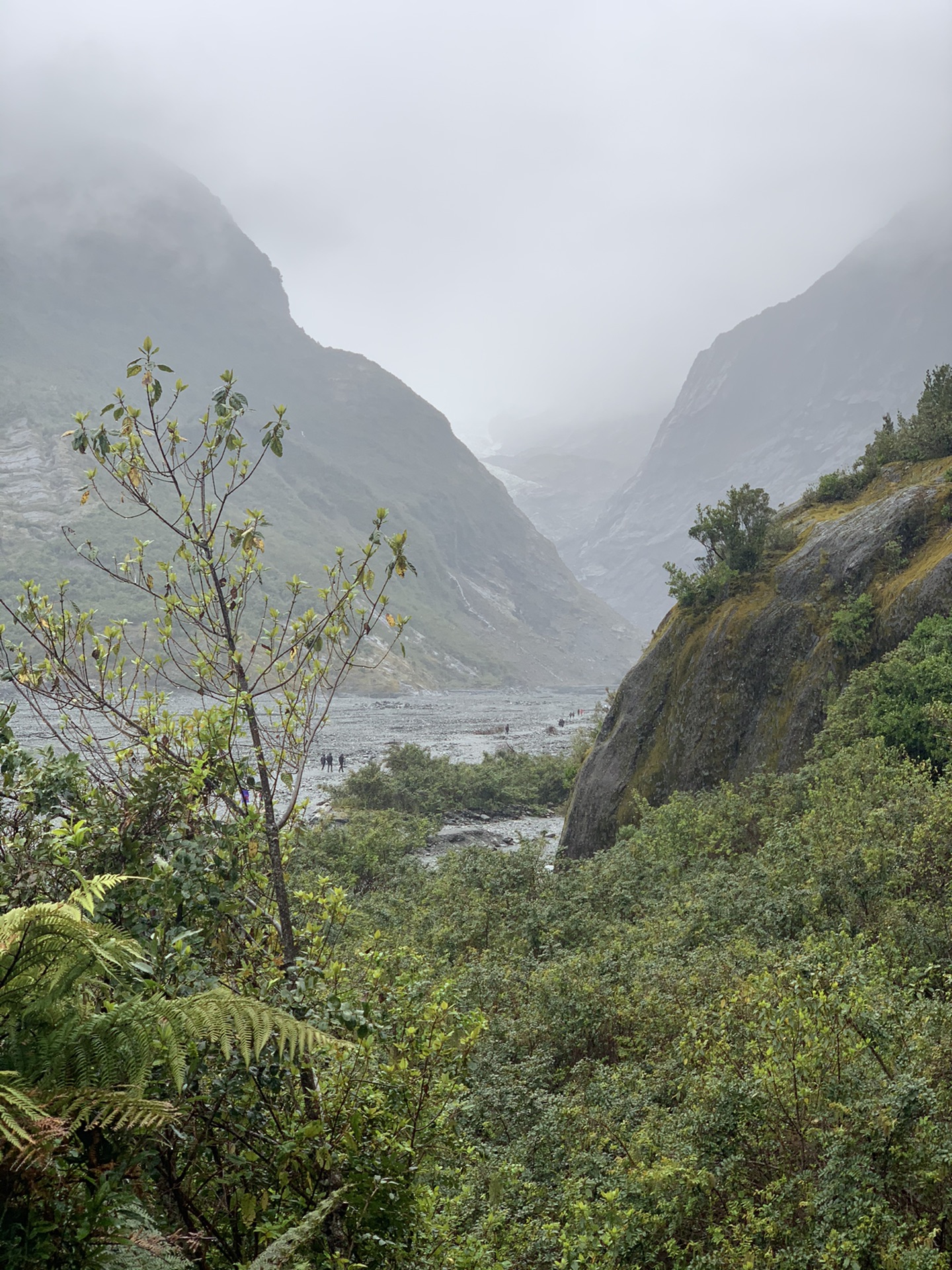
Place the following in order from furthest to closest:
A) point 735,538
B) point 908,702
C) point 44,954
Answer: point 735,538 < point 908,702 < point 44,954

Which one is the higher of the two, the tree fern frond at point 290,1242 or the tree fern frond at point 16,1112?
the tree fern frond at point 16,1112

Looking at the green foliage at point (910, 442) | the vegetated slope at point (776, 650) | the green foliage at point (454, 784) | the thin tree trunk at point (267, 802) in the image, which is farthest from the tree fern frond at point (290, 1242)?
the green foliage at point (454, 784)

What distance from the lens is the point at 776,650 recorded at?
15.8 m

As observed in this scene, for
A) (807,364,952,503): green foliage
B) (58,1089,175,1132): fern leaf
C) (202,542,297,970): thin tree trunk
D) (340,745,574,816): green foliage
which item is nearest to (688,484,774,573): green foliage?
(807,364,952,503): green foliage

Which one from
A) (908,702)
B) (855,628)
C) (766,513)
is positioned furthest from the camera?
(766,513)

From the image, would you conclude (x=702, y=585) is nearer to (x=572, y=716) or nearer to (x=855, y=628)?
(x=855, y=628)

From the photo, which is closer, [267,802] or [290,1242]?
[290,1242]

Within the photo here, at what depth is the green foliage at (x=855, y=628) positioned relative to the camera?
13.8 metres

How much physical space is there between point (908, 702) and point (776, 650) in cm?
481

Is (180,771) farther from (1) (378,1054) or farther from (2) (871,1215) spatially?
(2) (871,1215)

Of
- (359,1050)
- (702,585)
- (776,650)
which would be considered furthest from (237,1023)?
(702,585)

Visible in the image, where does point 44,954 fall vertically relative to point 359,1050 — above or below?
above

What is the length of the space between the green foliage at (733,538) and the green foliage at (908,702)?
18.0 feet

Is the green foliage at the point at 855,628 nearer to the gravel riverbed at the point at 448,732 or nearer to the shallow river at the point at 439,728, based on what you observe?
the gravel riverbed at the point at 448,732
